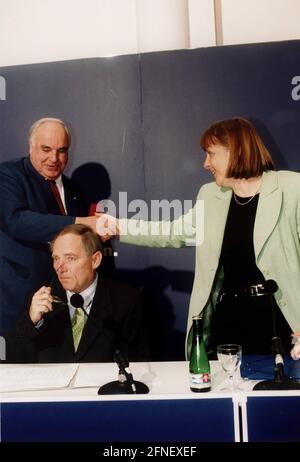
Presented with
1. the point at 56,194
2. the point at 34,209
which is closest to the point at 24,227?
the point at 34,209

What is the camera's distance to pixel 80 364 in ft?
7.73

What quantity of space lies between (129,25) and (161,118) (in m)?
0.57

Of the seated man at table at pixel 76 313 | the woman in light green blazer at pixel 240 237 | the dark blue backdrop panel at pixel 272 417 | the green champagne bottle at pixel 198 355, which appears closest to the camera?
the dark blue backdrop panel at pixel 272 417

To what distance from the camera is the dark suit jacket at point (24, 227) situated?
100 inches

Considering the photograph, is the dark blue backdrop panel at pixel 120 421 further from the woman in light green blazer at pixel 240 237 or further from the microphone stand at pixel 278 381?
the woman in light green blazer at pixel 240 237

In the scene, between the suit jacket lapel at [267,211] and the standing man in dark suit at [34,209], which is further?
the standing man in dark suit at [34,209]

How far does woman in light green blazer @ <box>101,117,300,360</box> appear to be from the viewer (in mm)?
2363

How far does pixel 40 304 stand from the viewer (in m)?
2.55

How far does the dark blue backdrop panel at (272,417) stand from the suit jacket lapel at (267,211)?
765 mm

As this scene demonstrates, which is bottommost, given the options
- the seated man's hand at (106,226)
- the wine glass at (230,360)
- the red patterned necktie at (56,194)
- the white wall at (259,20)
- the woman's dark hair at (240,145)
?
the wine glass at (230,360)

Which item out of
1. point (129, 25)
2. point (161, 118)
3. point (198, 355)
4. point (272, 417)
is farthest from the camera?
point (129, 25)

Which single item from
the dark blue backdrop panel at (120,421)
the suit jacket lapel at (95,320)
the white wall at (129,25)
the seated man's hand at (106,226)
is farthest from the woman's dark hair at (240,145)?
the dark blue backdrop panel at (120,421)

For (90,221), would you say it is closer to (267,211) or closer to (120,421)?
(267,211)

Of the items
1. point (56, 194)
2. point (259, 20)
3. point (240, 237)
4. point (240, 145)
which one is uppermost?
point (259, 20)
